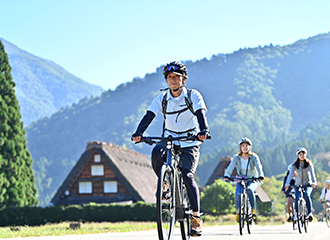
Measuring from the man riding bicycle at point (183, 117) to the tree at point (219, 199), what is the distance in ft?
97.8

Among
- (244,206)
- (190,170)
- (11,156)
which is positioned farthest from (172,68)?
(11,156)

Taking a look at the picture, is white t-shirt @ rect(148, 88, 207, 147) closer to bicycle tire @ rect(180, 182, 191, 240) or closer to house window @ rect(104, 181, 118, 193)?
bicycle tire @ rect(180, 182, 191, 240)

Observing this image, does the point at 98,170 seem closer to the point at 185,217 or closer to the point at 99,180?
the point at 99,180

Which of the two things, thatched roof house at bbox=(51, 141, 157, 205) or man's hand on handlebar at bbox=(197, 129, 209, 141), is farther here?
thatched roof house at bbox=(51, 141, 157, 205)

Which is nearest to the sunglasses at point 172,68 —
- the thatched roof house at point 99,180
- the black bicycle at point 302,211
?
the black bicycle at point 302,211

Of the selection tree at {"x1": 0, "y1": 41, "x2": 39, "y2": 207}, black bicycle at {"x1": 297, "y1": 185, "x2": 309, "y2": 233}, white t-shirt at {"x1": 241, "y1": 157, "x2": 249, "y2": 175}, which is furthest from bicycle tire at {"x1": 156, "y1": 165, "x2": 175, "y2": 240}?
tree at {"x1": 0, "y1": 41, "x2": 39, "y2": 207}

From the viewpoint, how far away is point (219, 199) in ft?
120

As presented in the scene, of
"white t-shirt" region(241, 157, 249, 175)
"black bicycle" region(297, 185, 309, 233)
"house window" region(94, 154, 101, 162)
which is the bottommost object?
"black bicycle" region(297, 185, 309, 233)

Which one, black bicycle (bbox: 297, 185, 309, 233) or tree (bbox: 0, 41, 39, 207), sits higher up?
tree (bbox: 0, 41, 39, 207)

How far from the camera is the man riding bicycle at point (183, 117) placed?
7.00 meters

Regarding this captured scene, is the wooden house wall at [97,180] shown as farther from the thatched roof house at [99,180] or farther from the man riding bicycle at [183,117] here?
the man riding bicycle at [183,117]

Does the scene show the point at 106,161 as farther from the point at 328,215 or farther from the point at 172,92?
the point at 172,92

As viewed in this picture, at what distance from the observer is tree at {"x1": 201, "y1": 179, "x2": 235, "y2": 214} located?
1447 inches

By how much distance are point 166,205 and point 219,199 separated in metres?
30.9
